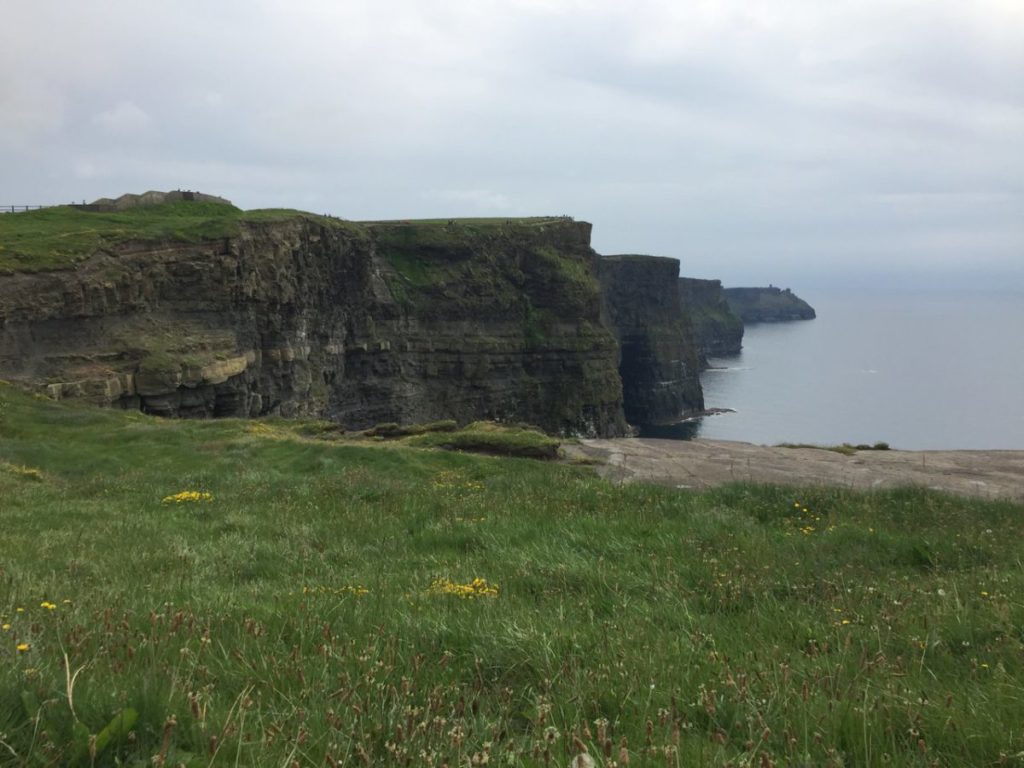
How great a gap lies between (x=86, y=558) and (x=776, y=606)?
681 cm

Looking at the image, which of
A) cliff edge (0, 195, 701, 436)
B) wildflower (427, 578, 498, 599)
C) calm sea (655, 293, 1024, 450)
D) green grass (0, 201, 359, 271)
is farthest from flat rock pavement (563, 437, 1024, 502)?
calm sea (655, 293, 1024, 450)

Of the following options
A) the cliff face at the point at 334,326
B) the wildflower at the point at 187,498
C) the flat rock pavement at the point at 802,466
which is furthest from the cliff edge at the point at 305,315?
the flat rock pavement at the point at 802,466

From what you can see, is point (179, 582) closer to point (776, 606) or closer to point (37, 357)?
point (776, 606)

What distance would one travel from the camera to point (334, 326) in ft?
248

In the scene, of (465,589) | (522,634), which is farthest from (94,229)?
(522,634)

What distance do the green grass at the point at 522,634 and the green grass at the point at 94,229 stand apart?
37.3 metres

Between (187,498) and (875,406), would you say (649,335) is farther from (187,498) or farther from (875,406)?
(187,498)

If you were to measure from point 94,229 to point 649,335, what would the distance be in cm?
11005

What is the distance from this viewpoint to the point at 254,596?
594 centimetres

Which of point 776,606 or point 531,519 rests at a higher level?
point 776,606

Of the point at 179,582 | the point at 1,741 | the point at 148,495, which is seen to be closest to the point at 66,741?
the point at 1,741

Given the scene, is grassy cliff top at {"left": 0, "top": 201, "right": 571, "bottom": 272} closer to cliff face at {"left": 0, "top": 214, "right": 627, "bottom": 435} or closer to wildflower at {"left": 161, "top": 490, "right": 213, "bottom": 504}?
cliff face at {"left": 0, "top": 214, "right": 627, "bottom": 435}

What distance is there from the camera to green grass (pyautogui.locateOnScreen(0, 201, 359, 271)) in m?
41.9

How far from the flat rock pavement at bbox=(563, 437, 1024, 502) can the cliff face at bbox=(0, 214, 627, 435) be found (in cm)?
3105
